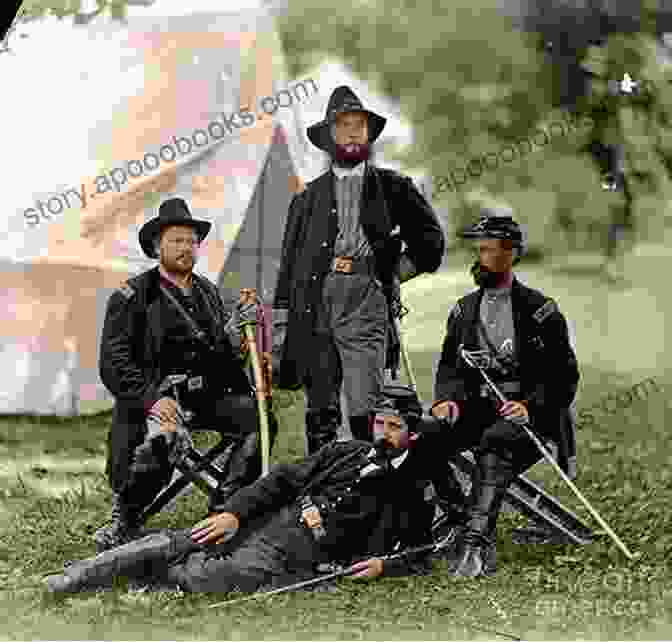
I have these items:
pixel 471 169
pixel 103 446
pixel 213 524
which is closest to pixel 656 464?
pixel 471 169

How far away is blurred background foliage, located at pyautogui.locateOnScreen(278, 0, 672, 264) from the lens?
333 centimetres

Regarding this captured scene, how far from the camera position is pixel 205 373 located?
3.33 m

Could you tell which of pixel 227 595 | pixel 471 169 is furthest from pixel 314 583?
pixel 471 169

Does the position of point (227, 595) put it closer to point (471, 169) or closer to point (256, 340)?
point (256, 340)

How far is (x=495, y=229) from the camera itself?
11.0ft

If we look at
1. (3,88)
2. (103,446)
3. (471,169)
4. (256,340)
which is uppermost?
(3,88)

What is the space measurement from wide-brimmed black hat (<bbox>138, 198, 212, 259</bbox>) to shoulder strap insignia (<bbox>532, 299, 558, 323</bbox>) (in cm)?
84

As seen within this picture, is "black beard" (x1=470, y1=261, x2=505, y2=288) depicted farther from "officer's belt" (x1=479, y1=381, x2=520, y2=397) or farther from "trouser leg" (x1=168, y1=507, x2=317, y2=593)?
"trouser leg" (x1=168, y1=507, x2=317, y2=593)

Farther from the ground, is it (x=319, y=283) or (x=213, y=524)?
(x=319, y=283)

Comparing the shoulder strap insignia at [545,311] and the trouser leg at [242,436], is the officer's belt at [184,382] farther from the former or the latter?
the shoulder strap insignia at [545,311]

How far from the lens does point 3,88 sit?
3.43 meters

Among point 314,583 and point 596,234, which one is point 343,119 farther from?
point 314,583

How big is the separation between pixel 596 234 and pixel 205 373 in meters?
1.03

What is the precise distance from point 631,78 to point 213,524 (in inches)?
58.7
